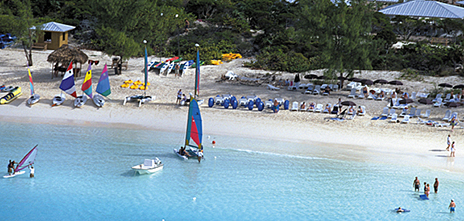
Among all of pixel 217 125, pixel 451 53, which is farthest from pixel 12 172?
pixel 451 53

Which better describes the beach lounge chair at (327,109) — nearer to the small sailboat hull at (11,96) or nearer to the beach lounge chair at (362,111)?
the beach lounge chair at (362,111)

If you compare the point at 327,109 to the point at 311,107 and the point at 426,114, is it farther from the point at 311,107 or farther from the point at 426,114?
the point at 426,114

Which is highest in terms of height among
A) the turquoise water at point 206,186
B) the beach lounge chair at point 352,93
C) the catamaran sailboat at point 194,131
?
the beach lounge chair at point 352,93

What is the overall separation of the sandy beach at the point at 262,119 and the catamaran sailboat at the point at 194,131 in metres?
2.33

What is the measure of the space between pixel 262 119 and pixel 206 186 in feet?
30.0

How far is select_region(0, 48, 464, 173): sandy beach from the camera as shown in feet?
80.8

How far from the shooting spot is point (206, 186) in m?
20.9

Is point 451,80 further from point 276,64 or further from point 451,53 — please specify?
point 276,64

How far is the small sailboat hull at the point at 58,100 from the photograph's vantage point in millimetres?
30597

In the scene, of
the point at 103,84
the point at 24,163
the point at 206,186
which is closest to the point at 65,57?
the point at 103,84

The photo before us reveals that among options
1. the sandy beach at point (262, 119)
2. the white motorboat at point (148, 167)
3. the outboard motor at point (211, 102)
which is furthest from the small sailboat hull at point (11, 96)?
the white motorboat at point (148, 167)

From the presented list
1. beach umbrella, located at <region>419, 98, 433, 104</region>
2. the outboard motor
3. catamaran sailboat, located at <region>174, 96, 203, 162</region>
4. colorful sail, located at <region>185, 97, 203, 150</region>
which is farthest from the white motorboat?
beach umbrella, located at <region>419, 98, 433, 104</region>

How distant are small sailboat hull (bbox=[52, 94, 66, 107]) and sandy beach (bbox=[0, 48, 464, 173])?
1.26 feet

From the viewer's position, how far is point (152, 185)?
20922mm
